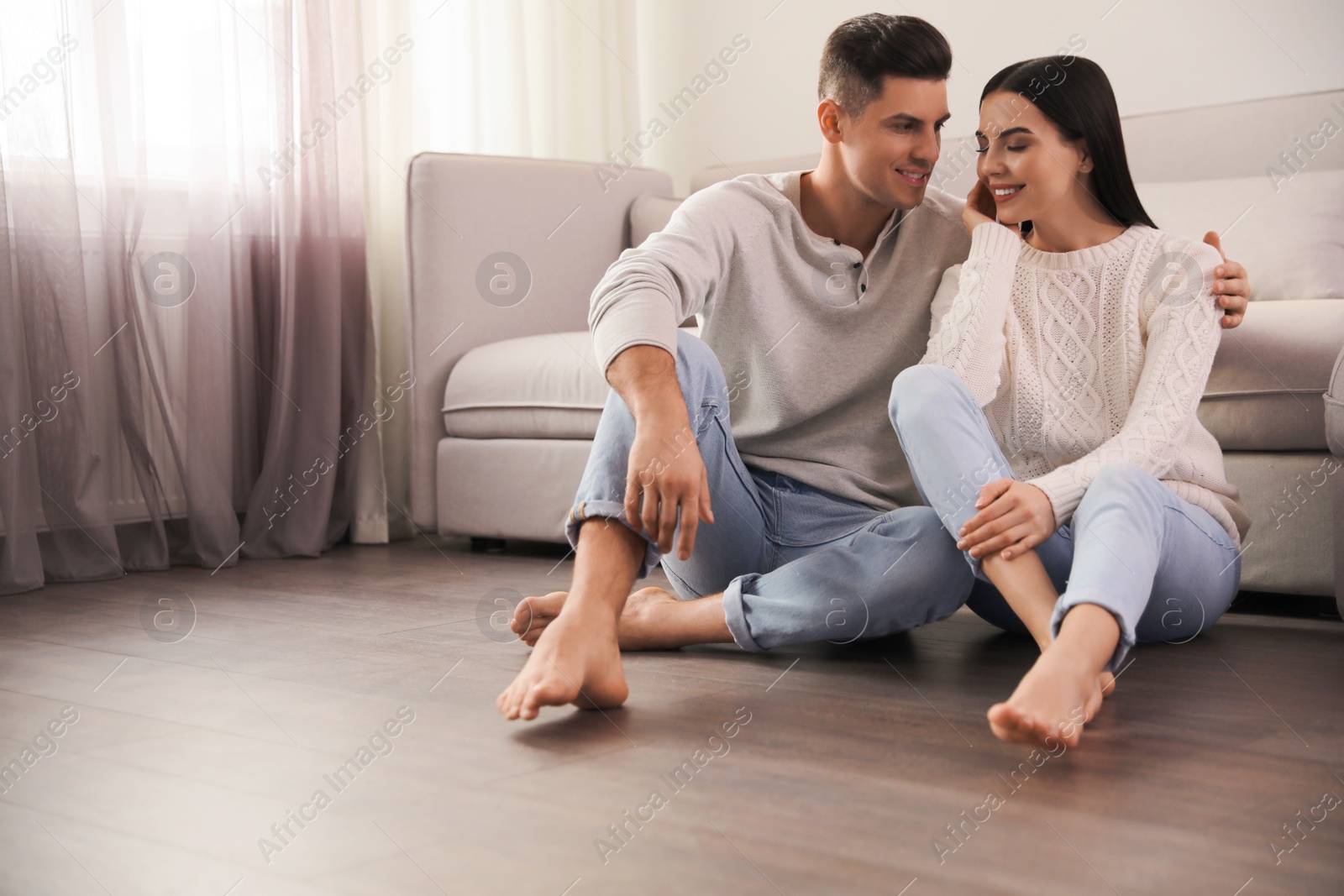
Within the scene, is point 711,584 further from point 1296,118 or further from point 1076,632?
point 1296,118

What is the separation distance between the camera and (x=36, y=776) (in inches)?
36.5

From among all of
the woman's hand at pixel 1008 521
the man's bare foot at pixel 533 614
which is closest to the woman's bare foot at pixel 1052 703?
the woman's hand at pixel 1008 521

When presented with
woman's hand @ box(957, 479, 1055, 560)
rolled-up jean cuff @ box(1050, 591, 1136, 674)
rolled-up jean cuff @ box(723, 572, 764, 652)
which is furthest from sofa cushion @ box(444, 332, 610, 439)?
rolled-up jean cuff @ box(1050, 591, 1136, 674)

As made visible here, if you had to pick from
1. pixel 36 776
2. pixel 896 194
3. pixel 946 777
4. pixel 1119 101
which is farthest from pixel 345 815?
pixel 1119 101

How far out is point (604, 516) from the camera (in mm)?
1108

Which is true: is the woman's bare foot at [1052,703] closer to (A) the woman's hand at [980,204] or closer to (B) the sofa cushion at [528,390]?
(A) the woman's hand at [980,204]

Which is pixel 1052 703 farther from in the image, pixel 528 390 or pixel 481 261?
pixel 481 261

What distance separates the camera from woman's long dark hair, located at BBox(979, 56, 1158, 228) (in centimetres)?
130

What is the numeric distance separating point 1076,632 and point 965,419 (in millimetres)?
256

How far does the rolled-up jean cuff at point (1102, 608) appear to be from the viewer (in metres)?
0.95

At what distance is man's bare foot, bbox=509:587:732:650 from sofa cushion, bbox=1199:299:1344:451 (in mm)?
761

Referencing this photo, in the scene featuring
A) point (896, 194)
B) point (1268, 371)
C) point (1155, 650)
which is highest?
point (896, 194)

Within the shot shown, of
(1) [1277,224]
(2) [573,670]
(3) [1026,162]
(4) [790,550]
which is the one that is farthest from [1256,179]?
(2) [573,670]

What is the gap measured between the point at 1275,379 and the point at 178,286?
1.89 meters
